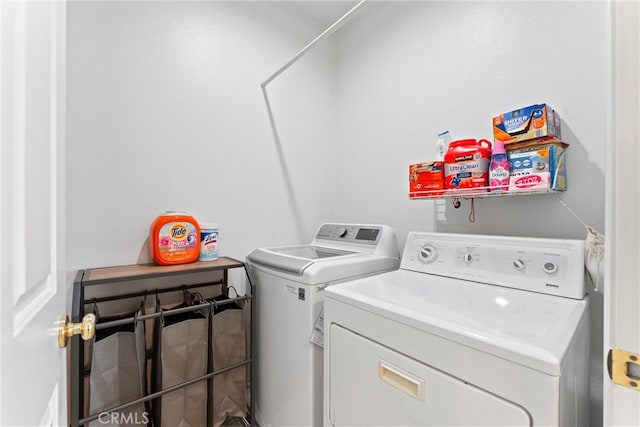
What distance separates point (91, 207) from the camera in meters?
1.42

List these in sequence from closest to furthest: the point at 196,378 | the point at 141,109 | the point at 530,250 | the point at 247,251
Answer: the point at 530,250 < the point at 196,378 < the point at 141,109 < the point at 247,251

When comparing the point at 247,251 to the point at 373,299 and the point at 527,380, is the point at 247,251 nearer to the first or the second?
the point at 373,299

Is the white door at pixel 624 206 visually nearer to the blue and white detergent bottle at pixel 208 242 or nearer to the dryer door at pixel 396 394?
the dryer door at pixel 396 394

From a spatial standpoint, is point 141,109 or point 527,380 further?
point 141,109

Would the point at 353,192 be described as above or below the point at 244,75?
below

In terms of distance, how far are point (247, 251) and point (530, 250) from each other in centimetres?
156

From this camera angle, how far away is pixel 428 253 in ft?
4.81

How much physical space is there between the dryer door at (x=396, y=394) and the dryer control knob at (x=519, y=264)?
0.63m

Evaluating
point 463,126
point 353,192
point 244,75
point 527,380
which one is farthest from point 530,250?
point 244,75

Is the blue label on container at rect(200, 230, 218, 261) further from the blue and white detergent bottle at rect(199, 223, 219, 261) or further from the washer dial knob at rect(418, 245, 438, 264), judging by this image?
the washer dial knob at rect(418, 245, 438, 264)

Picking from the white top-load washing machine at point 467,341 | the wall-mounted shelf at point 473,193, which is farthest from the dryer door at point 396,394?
the wall-mounted shelf at point 473,193

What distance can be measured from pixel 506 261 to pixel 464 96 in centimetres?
96

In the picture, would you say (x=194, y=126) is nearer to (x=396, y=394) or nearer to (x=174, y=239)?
(x=174, y=239)

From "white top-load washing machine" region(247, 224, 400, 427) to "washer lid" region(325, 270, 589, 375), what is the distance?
187 millimetres
